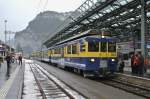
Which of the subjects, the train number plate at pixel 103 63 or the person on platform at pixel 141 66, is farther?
the train number plate at pixel 103 63

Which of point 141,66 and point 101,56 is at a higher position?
point 101,56

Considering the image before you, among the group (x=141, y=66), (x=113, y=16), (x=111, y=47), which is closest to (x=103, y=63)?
(x=111, y=47)

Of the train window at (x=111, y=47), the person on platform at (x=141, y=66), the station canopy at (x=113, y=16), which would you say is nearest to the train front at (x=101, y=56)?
the train window at (x=111, y=47)

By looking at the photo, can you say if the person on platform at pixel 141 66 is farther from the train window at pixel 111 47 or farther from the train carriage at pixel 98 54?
the train window at pixel 111 47

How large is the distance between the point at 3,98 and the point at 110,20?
25.3m

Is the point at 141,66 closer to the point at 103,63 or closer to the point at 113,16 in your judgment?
the point at 103,63

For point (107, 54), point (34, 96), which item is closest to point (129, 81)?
point (107, 54)

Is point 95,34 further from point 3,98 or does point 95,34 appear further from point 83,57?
point 3,98

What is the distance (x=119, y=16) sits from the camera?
3703 centimetres

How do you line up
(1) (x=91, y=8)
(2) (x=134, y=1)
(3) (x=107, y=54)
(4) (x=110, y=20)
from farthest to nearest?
1. (4) (x=110, y=20)
2. (1) (x=91, y=8)
3. (2) (x=134, y=1)
4. (3) (x=107, y=54)

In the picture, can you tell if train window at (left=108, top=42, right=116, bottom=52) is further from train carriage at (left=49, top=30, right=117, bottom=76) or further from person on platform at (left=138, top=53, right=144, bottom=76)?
person on platform at (left=138, top=53, right=144, bottom=76)

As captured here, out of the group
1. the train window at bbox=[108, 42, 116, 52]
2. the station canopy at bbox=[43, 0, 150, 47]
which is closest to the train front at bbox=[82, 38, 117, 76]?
the train window at bbox=[108, 42, 116, 52]

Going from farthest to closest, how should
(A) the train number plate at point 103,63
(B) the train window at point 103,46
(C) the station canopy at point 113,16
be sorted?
(C) the station canopy at point 113,16, (B) the train window at point 103,46, (A) the train number plate at point 103,63

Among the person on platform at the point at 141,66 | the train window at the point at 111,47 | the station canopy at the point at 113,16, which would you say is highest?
the station canopy at the point at 113,16
